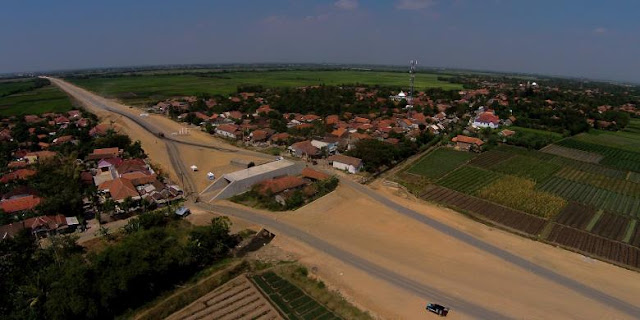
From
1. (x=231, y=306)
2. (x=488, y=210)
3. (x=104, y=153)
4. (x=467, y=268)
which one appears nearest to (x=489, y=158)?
(x=488, y=210)

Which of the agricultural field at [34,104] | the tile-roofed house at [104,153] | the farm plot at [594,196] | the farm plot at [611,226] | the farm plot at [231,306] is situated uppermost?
the agricultural field at [34,104]

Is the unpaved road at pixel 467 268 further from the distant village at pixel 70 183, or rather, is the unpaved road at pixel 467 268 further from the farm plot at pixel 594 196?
the farm plot at pixel 594 196

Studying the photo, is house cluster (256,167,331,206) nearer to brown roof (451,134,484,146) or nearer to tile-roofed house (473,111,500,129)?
brown roof (451,134,484,146)

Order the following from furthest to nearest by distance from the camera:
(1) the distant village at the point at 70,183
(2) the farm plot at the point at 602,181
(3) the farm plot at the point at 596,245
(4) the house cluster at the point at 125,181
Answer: (2) the farm plot at the point at 602,181 → (4) the house cluster at the point at 125,181 → (1) the distant village at the point at 70,183 → (3) the farm plot at the point at 596,245

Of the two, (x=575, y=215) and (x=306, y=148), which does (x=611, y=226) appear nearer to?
(x=575, y=215)

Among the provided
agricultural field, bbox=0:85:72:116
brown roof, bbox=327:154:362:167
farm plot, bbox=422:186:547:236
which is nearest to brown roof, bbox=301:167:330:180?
brown roof, bbox=327:154:362:167

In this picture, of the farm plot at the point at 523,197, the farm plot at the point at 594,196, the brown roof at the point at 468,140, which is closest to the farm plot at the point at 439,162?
the brown roof at the point at 468,140

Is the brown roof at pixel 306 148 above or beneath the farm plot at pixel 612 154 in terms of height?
above
